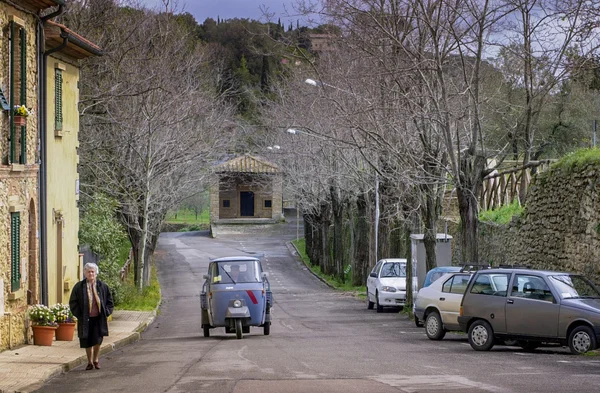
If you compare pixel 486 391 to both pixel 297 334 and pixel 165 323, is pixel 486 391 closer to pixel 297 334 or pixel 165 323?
pixel 297 334

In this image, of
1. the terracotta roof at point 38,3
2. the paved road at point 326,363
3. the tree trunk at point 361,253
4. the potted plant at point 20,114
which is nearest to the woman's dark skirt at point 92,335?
the paved road at point 326,363

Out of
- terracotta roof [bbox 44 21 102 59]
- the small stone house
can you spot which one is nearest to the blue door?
the small stone house

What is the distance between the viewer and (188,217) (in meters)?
97.5

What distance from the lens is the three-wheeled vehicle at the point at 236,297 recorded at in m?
21.2

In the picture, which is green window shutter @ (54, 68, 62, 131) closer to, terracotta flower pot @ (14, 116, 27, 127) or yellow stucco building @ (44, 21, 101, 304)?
yellow stucco building @ (44, 21, 101, 304)

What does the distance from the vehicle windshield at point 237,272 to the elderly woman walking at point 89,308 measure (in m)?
7.26

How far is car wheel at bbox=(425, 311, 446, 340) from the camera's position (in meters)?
20.3

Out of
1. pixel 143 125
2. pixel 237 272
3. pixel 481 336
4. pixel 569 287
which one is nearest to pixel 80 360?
pixel 237 272

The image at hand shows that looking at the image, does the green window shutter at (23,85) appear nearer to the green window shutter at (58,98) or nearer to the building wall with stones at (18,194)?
the building wall with stones at (18,194)

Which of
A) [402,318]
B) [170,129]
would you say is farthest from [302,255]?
[402,318]

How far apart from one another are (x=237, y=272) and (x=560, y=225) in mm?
7952

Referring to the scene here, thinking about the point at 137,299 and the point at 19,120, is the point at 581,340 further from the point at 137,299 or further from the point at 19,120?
the point at 137,299

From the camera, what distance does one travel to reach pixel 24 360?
15.7 metres

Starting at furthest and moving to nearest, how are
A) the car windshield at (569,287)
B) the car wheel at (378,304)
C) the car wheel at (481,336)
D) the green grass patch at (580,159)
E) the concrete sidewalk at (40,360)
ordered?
1. the car wheel at (378,304)
2. the green grass patch at (580,159)
3. the car wheel at (481,336)
4. the car windshield at (569,287)
5. the concrete sidewalk at (40,360)
